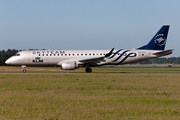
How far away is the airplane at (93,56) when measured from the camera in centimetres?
3462

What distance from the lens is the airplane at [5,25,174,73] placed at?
34.6 metres

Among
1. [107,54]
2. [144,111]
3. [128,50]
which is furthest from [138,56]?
[144,111]

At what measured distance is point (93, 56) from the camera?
34906 mm

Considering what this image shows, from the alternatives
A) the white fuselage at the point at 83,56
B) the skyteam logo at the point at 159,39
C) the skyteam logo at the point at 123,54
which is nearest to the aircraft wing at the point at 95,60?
the white fuselage at the point at 83,56

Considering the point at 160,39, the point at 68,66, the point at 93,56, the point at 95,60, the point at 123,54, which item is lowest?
the point at 68,66

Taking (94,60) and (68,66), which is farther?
(94,60)

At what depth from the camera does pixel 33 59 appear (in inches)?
1395

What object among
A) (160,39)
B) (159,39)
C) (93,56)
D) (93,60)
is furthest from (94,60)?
(160,39)

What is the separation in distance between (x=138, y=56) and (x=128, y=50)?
5.59ft

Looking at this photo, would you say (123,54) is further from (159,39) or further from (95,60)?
(159,39)

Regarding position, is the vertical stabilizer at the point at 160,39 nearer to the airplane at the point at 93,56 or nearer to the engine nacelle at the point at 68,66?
the airplane at the point at 93,56

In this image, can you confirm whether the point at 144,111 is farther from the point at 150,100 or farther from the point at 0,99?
the point at 0,99

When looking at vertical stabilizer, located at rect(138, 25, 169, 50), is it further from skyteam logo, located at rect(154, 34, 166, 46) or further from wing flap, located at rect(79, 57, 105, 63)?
wing flap, located at rect(79, 57, 105, 63)

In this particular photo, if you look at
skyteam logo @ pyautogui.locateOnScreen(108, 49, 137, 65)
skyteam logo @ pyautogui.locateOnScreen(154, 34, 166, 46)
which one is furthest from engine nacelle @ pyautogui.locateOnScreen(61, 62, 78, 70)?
skyteam logo @ pyautogui.locateOnScreen(154, 34, 166, 46)
